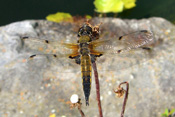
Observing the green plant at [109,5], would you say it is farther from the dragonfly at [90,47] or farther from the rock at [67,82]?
the dragonfly at [90,47]

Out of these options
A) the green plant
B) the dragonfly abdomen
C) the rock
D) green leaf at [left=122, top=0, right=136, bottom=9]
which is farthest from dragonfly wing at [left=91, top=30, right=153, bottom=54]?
green leaf at [left=122, top=0, right=136, bottom=9]

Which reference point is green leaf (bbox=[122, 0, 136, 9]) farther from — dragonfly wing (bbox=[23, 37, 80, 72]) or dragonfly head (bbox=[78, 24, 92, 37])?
dragonfly head (bbox=[78, 24, 92, 37])

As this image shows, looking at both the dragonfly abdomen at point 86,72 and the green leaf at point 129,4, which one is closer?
the dragonfly abdomen at point 86,72

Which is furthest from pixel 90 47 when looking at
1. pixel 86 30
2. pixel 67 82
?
pixel 67 82

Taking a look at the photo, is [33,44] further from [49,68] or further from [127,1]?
[127,1]

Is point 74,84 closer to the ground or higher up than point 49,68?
closer to the ground

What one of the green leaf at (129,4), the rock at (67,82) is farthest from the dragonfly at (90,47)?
the green leaf at (129,4)

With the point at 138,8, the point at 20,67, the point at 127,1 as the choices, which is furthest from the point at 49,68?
the point at 138,8

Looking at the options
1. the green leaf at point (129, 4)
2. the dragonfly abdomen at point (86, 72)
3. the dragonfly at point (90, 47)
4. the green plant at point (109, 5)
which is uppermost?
the green leaf at point (129, 4)
